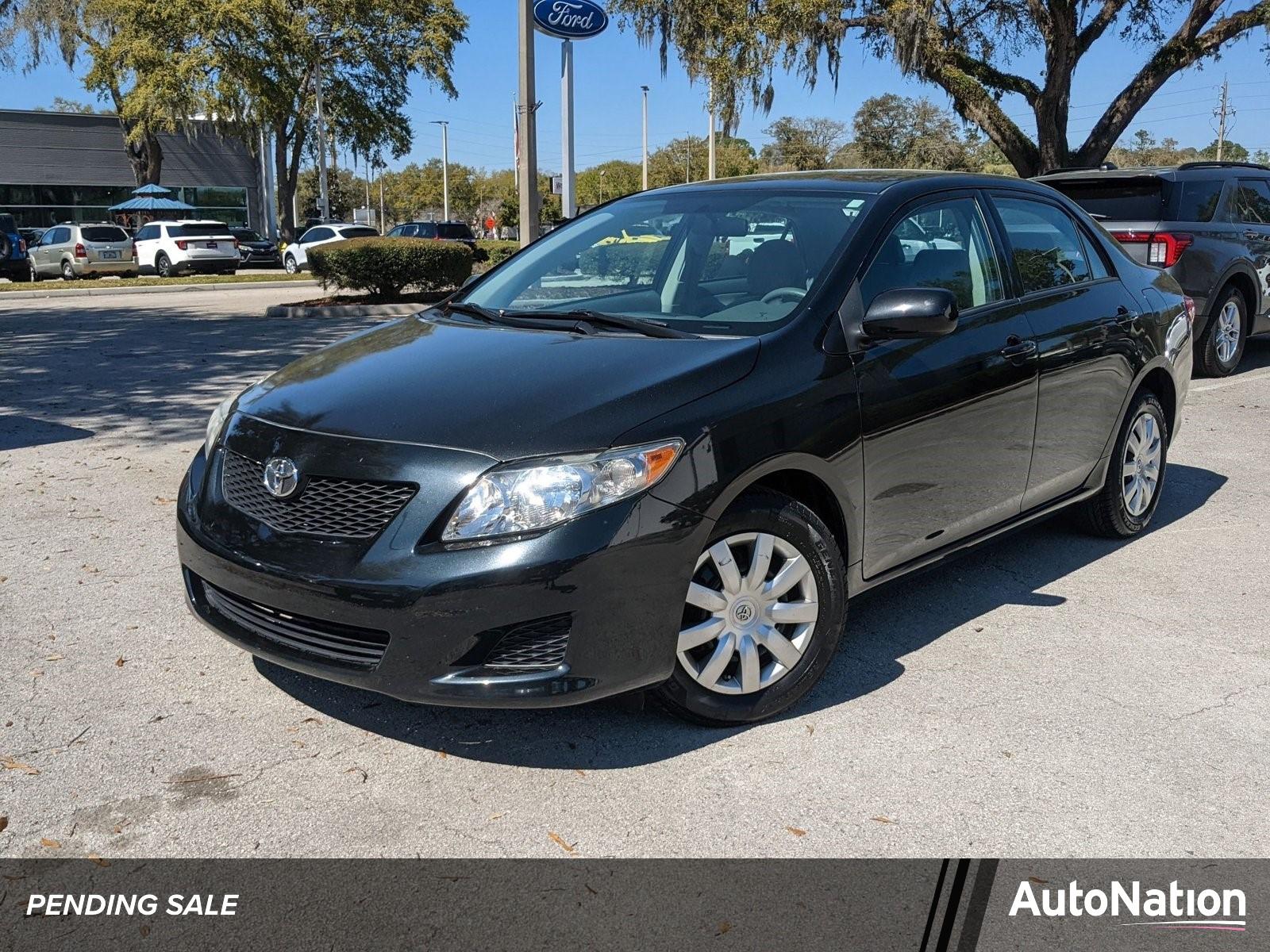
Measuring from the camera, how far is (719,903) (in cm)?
278

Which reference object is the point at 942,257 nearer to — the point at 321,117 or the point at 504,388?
the point at 504,388

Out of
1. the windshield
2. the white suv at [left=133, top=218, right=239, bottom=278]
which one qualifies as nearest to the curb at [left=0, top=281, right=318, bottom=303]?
the white suv at [left=133, top=218, right=239, bottom=278]

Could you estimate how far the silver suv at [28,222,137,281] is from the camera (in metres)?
31.8

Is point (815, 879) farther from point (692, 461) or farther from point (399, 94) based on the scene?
point (399, 94)

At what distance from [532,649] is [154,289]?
940 inches

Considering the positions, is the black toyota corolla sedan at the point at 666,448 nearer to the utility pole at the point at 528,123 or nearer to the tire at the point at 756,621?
the tire at the point at 756,621

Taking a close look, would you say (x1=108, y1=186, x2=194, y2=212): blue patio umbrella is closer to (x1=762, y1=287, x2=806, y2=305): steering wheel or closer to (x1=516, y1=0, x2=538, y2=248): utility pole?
(x1=516, y1=0, x2=538, y2=248): utility pole

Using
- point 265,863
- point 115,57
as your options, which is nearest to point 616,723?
point 265,863

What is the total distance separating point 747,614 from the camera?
Answer: 3586 millimetres

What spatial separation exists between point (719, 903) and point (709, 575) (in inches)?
39.7

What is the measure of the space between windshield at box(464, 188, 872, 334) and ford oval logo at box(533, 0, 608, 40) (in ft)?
44.9

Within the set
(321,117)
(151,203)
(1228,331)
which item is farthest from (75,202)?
(1228,331)

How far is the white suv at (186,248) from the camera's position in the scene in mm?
31422

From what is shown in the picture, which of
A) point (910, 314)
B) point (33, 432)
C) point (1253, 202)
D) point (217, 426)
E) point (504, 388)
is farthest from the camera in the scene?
point (1253, 202)
